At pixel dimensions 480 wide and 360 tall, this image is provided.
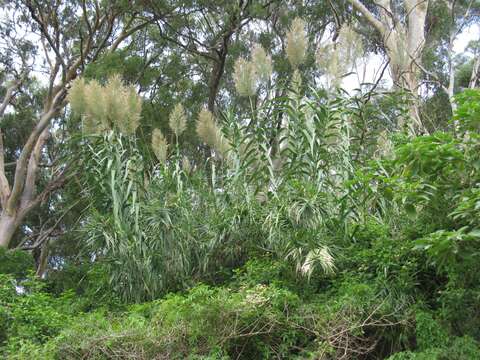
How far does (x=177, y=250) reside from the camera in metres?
6.33

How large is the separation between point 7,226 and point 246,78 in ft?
29.0

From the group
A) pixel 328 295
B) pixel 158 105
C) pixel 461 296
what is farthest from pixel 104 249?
pixel 158 105

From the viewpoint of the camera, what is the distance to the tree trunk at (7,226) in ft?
44.4

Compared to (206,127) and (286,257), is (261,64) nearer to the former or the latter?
(206,127)

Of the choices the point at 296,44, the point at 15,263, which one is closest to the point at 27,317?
the point at 296,44

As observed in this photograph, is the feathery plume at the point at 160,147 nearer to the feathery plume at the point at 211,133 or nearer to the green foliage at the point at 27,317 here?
the feathery plume at the point at 211,133

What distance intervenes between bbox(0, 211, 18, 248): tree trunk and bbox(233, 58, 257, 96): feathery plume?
8.52 m

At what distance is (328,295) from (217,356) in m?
1.17

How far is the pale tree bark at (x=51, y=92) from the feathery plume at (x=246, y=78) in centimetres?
773

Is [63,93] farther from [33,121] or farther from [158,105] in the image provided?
[33,121]

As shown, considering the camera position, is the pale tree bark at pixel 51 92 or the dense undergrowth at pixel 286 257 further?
the pale tree bark at pixel 51 92

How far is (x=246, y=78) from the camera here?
6.87 m

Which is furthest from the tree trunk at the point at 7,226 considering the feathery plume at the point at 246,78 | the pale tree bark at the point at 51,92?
the feathery plume at the point at 246,78

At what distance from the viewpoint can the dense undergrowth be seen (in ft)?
15.0
